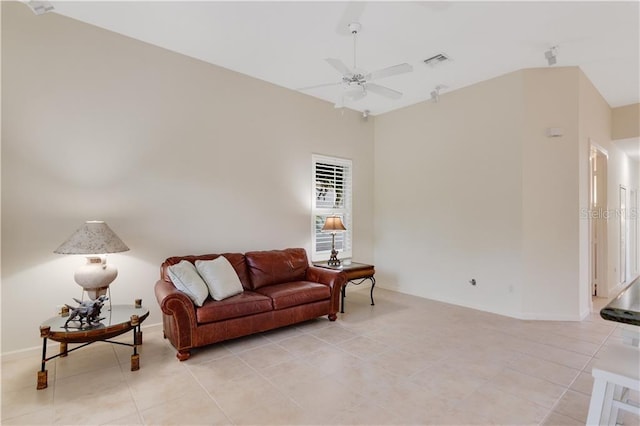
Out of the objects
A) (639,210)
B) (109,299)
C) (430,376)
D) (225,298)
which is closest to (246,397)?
(225,298)

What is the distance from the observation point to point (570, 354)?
3.20m

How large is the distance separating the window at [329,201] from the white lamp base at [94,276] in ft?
9.76

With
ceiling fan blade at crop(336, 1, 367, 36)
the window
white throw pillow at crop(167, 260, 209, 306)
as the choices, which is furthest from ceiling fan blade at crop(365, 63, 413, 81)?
white throw pillow at crop(167, 260, 209, 306)

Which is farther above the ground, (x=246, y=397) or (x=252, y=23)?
(x=252, y=23)

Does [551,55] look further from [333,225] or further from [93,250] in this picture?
[93,250]

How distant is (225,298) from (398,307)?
264 centimetres

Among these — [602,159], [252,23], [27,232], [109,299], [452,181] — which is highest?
[252,23]

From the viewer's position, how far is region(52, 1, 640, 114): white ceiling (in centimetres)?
307

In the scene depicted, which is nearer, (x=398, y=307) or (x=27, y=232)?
Result: (x=27, y=232)

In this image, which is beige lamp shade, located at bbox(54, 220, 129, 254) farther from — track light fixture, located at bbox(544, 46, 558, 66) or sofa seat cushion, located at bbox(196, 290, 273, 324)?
track light fixture, located at bbox(544, 46, 558, 66)

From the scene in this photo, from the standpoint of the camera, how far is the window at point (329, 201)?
5.46 metres

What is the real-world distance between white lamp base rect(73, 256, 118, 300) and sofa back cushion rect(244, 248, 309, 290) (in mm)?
1543

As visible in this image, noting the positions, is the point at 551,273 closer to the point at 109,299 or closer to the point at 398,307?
the point at 398,307

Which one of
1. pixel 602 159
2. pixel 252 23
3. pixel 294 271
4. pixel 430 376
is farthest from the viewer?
pixel 602 159
